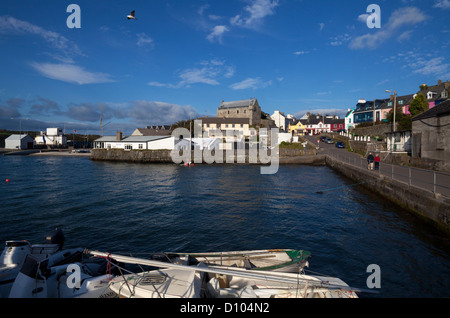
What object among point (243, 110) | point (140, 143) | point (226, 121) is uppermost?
point (243, 110)

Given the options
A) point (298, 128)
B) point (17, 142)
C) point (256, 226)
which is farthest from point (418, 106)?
point (17, 142)

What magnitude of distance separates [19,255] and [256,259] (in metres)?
8.34

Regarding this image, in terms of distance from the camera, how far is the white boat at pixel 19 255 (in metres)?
7.52

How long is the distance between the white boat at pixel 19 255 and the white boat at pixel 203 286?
9.45 feet

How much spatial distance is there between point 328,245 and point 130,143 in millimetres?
60957

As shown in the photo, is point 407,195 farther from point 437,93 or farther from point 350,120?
point 350,120

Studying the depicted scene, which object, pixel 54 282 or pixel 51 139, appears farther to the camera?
pixel 51 139

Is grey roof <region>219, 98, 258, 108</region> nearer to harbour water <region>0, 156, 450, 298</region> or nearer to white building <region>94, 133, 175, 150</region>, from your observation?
white building <region>94, 133, 175, 150</region>

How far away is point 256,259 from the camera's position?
31.9 ft

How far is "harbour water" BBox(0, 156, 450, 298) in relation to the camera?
1020cm

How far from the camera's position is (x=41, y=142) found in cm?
10844

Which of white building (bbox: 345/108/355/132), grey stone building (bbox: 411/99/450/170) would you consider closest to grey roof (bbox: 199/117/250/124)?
white building (bbox: 345/108/355/132)

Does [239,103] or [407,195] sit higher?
[239,103]

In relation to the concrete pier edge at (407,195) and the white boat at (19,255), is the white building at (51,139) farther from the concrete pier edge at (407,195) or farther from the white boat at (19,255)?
the white boat at (19,255)
